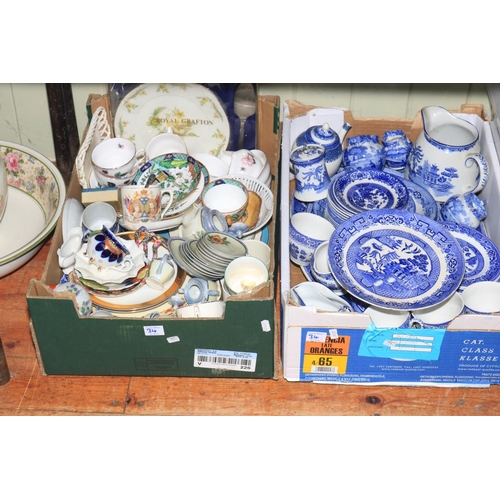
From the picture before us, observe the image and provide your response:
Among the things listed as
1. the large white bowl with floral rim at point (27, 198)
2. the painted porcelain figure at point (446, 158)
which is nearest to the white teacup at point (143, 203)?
the large white bowl with floral rim at point (27, 198)

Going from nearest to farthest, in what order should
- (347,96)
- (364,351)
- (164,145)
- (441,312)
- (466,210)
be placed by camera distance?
(364,351)
(441,312)
(466,210)
(164,145)
(347,96)

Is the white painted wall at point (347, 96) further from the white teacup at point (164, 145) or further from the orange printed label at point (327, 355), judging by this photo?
the orange printed label at point (327, 355)

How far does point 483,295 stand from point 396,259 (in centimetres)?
19

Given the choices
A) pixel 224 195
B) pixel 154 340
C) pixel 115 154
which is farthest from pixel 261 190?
pixel 154 340

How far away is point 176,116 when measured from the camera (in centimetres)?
164

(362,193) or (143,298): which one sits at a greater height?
(362,193)

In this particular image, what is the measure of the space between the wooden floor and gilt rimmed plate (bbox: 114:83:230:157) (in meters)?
0.58

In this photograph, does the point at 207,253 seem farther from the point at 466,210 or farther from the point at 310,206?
the point at 466,210

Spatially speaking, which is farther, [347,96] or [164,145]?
→ [347,96]

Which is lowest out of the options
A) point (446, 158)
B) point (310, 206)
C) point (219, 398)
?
point (219, 398)

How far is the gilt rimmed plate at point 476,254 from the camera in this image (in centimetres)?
142

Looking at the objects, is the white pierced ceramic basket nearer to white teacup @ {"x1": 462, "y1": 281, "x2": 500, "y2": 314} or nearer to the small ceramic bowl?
the small ceramic bowl

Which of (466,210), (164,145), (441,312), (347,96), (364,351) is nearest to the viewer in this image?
(364,351)

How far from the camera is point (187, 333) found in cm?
126
